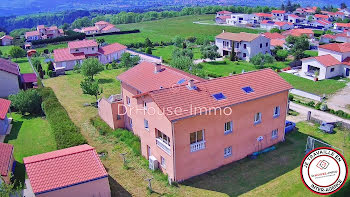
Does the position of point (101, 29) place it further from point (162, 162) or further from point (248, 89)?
point (162, 162)

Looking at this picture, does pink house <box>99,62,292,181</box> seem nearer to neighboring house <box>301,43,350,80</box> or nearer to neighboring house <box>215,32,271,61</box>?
neighboring house <box>301,43,350,80</box>

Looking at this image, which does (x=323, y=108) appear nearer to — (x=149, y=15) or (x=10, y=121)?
(x=10, y=121)

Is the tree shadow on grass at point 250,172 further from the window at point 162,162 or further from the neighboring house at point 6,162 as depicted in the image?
the neighboring house at point 6,162

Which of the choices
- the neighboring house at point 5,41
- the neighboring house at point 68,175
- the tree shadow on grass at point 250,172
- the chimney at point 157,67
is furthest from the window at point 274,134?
the neighboring house at point 5,41

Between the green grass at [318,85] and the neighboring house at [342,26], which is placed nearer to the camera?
the green grass at [318,85]

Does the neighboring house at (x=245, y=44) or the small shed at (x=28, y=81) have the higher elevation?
the neighboring house at (x=245, y=44)

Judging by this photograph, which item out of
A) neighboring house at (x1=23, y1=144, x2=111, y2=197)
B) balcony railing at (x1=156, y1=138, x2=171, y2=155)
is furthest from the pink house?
neighboring house at (x1=23, y1=144, x2=111, y2=197)
